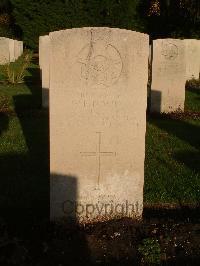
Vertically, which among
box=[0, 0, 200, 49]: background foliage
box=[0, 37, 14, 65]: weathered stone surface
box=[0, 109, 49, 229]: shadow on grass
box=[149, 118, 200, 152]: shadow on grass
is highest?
box=[0, 0, 200, 49]: background foliage

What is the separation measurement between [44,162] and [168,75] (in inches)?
198

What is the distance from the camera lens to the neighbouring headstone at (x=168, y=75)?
10625 mm

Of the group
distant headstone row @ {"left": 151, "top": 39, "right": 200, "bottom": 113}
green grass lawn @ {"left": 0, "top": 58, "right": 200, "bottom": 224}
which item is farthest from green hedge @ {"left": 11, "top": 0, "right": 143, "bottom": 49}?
green grass lawn @ {"left": 0, "top": 58, "right": 200, "bottom": 224}

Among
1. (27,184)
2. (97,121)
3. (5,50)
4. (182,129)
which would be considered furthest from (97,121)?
(5,50)

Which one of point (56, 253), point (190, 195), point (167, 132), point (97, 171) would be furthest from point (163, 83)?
point (56, 253)

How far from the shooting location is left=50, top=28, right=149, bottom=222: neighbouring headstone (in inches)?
169

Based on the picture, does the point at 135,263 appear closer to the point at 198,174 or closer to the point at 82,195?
the point at 82,195

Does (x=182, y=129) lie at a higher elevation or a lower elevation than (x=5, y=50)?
lower

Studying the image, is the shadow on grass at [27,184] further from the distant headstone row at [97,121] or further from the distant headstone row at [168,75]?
the distant headstone row at [168,75]

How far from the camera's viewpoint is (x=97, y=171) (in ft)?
15.0

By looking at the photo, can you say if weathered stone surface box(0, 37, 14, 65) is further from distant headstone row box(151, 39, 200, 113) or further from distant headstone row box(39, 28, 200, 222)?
distant headstone row box(39, 28, 200, 222)

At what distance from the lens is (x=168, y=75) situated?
10.8m

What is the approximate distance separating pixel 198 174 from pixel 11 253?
→ 10.0 feet

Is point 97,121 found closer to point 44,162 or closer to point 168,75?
point 44,162
